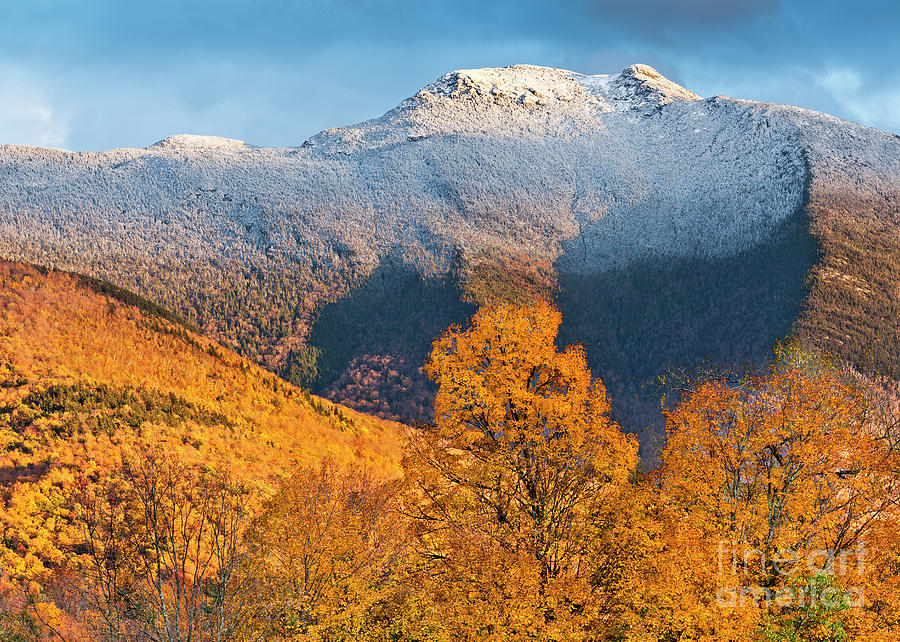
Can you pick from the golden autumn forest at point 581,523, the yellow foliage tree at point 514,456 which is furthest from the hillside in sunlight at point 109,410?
the yellow foliage tree at point 514,456

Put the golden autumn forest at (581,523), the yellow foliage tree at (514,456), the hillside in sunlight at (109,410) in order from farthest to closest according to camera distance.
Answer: the hillside in sunlight at (109,410) → the yellow foliage tree at (514,456) → the golden autumn forest at (581,523)

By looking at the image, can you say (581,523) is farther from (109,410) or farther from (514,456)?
(109,410)

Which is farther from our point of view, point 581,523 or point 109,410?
point 109,410

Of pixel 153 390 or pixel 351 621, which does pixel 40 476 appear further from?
pixel 351 621

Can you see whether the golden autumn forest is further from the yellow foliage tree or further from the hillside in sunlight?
the hillside in sunlight

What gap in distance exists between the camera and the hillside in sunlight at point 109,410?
71.6m

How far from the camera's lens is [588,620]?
19812mm

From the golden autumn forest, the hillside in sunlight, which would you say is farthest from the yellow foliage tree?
the hillside in sunlight

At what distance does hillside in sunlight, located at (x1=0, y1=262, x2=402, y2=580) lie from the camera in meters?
71.6

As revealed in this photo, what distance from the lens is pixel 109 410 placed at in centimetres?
9188

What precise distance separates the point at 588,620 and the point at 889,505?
41.8 feet

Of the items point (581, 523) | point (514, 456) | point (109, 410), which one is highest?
point (109, 410)

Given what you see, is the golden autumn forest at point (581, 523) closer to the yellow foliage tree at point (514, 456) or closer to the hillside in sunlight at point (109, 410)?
the yellow foliage tree at point (514, 456)

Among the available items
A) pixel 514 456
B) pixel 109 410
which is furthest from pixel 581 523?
pixel 109 410
